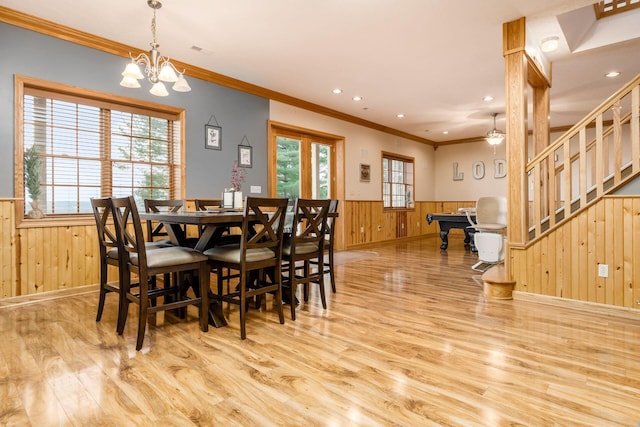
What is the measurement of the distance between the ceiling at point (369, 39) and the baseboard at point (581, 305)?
8.38 feet

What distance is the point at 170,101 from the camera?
14.3 feet

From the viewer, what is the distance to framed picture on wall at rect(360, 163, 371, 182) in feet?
24.5

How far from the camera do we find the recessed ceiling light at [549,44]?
3771mm

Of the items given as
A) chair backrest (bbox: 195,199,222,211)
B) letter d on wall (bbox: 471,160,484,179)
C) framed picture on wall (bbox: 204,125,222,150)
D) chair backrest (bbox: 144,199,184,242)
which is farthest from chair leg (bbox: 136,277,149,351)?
letter d on wall (bbox: 471,160,484,179)

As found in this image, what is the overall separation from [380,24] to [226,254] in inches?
106

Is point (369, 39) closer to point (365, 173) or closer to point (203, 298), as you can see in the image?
point (203, 298)

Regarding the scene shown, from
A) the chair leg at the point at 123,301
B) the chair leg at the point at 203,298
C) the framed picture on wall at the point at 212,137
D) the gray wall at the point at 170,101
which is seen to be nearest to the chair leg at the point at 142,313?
the chair leg at the point at 123,301

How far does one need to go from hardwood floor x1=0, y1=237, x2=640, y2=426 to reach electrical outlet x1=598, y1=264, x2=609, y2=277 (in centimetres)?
33

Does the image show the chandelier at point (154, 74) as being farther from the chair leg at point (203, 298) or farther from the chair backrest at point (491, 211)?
the chair backrest at point (491, 211)

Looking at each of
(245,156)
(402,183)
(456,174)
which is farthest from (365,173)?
(456,174)

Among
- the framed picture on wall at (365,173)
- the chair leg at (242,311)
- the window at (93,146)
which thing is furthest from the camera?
the framed picture on wall at (365,173)

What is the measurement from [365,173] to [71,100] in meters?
5.22

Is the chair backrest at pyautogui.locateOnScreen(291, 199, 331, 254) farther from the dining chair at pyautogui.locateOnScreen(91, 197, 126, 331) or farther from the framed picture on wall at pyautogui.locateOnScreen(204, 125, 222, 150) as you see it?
the framed picture on wall at pyautogui.locateOnScreen(204, 125, 222, 150)

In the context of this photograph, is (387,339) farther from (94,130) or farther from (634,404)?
(94,130)
